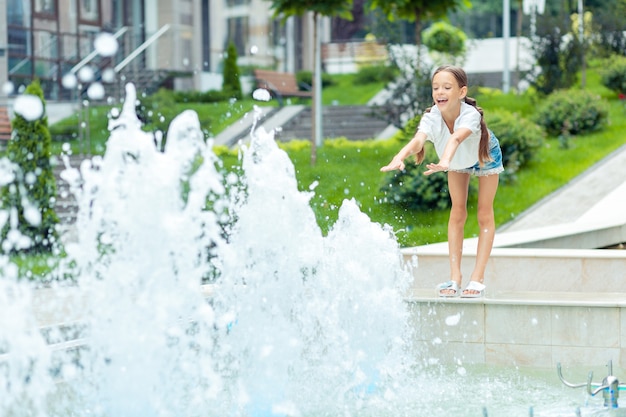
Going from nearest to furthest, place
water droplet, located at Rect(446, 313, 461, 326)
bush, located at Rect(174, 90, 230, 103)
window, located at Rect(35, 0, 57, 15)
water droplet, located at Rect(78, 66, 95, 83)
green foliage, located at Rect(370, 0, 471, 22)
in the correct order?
water droplet, located at Rect(446, 313, 461, 326) → green foliage, located at Rect(370, 0, 471, 22) → water droplet, located at Rect(78, 66, 95, 83) → window, located at Rect(35, 0, 57, 15) → bush, located at Rect(174, 90, 230, 103)

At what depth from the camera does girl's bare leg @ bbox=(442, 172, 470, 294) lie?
5.86 meters

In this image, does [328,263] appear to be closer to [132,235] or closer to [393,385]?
[393,385]

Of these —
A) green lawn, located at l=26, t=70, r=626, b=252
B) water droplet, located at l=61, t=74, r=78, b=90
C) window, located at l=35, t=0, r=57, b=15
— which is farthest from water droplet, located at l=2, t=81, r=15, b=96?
window, located at l=35, t=0, r=57, b=15

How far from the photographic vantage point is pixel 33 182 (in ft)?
37.6

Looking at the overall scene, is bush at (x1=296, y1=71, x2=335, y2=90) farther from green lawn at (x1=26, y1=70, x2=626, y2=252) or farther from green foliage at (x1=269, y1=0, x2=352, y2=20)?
green foliage at (x1=269, y1=0, x2=352, y2=20)

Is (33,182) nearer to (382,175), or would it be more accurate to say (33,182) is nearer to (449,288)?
(382,175)

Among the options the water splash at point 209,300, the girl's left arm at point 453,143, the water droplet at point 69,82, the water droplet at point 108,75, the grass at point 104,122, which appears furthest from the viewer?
the water droplet at point 108,75

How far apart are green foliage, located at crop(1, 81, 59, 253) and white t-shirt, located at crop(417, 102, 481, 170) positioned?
682 centimetres

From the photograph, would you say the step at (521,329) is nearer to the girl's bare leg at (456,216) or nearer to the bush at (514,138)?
the girl's bare leg at (456,216)

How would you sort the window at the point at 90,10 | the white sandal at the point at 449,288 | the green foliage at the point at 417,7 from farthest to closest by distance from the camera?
the window at the point at 90,10 → the green foliage at the point at 417,7 → the white sandal at the point at 449,288

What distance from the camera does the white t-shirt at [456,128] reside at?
5398 mm

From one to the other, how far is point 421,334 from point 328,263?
817mm

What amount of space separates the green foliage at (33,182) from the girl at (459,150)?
6620 millimetres

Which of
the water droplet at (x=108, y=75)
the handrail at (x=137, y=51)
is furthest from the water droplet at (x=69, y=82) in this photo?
the handrail at (x=137, y=51)
